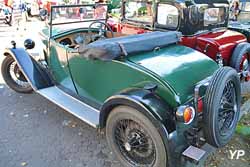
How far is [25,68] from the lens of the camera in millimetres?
3744

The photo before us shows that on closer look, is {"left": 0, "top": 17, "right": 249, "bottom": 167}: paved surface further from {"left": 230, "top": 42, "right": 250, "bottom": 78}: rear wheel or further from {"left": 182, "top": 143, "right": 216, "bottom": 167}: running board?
{"left": 230, "top": 42, "right": 250, "bottom": 78}: rear wheel

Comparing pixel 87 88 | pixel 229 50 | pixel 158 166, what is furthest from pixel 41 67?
pixel 229 50

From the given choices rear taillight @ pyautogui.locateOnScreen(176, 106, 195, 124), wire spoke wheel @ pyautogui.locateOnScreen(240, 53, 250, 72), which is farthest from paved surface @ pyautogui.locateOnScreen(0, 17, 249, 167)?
wire spoke wheel @ pyautogui.locateOnScreen(240, 53, 250, 72)

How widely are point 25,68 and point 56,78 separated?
451 millimetres

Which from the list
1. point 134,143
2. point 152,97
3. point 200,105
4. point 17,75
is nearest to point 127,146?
point 134,143

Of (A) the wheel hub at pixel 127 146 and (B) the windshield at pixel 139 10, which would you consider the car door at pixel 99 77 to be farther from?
(B) the windshield at pixel 139 10

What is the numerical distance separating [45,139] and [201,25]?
9.67 ft

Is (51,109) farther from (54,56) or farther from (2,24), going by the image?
(2,24)

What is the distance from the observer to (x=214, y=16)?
4602 mm

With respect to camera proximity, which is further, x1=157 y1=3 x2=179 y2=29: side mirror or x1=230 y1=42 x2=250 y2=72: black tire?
x1=157 y1=3 x2=179 y2=29: side mirror

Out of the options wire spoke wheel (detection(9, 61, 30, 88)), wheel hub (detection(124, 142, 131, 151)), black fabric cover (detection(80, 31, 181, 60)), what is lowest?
wheel hub (detection(124, 142, 131, 151))

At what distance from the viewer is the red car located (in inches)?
158

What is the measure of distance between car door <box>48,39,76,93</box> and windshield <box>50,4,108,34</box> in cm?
33

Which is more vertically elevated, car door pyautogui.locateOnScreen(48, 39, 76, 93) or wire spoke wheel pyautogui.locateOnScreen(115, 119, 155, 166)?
car door pyautogui.locateOnScreen(48, 39, 76, 93)
